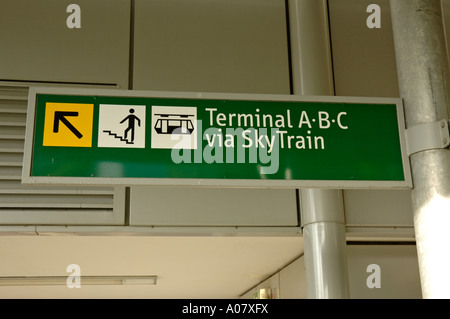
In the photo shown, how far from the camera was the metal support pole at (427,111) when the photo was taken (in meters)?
2.85

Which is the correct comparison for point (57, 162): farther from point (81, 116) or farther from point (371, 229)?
point (371, 229)

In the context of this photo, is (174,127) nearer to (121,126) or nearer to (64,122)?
(121,126)

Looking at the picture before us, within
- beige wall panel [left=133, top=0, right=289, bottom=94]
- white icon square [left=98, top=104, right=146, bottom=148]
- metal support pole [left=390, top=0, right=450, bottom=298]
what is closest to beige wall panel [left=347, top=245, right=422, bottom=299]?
beige wall panel [left=133, top=0, right=289, bottom=94]

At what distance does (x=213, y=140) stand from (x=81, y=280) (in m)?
4.42

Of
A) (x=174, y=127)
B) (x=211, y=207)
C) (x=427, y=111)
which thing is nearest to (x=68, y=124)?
(x=174, y=127)

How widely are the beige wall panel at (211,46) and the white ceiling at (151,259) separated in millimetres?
1334

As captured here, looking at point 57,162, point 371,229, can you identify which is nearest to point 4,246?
point 57,162

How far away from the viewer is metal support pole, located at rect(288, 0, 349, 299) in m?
4.47

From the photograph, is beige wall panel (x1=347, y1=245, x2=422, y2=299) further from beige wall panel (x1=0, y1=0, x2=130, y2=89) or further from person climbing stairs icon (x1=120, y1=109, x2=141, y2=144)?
person climbing stairs icon (x1=120, y1=109, x2=141, y2=144)

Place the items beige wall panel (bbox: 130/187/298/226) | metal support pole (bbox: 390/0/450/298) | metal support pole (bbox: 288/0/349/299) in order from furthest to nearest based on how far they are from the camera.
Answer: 1. beige wall panel (bbox: 130/187/298/226)
2. metal support pole (bbox: 288/0/349/299)
3. metal support pole (bbox: 390/0/450/298)

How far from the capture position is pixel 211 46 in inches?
203

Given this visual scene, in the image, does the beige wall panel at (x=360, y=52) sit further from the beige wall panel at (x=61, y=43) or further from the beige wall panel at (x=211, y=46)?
the beige wall panel at (x=61, y=43)

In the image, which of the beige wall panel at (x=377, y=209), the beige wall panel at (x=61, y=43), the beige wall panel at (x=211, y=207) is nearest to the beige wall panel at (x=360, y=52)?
the beige wall panel at (x=377, y=209)

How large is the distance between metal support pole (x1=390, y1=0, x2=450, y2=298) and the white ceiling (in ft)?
6.69
